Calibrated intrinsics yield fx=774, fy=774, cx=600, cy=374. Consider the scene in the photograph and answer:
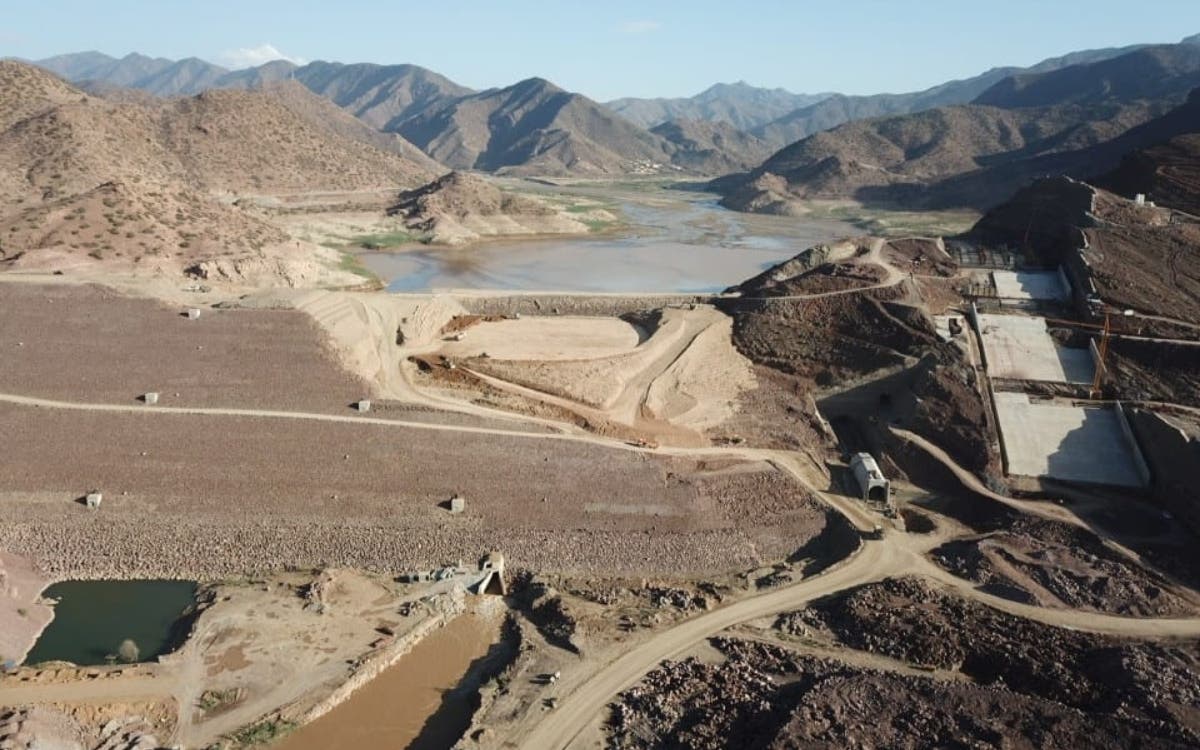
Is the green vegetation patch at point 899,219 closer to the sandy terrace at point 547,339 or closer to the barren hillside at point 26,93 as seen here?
→ the sandy terrace at point 547,339

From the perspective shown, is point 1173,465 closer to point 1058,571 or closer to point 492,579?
point 1058,571

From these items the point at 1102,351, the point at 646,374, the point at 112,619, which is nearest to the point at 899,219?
the point at 1102,351

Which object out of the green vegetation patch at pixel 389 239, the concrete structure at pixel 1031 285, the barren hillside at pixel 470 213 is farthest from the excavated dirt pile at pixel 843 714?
the barren hillside at pixel 470 213

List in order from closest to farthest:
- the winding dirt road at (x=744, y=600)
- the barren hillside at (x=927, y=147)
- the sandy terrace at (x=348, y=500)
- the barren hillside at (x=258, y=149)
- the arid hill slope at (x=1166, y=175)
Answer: the winding dirt road at (x=744, y=600)
the sandy terrace at (x=348, y=500)
the arid hill slope at (x=1166, y=175)
the barren hillside at (x=258, y=149)
the barren hillside at (x=927, y=147)

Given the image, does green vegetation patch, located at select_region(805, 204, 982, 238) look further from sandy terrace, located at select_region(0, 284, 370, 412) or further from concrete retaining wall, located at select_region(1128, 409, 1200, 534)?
sandy terrace, located at select_region(0, 284, 370, 412)

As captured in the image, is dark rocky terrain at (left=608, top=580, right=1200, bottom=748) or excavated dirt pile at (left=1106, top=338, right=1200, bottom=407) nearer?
dark rocky terrain at (left=608, top=580, right=1200, bottom=748)

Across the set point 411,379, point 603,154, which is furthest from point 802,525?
point 603,154

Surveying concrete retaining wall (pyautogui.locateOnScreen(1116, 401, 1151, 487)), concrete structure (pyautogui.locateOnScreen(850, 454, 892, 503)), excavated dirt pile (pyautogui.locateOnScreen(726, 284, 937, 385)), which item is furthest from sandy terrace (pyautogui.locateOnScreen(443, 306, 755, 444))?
concrete retaining wall (pyautogui.locateOnScreen(1116, 401, 1151, 487))
